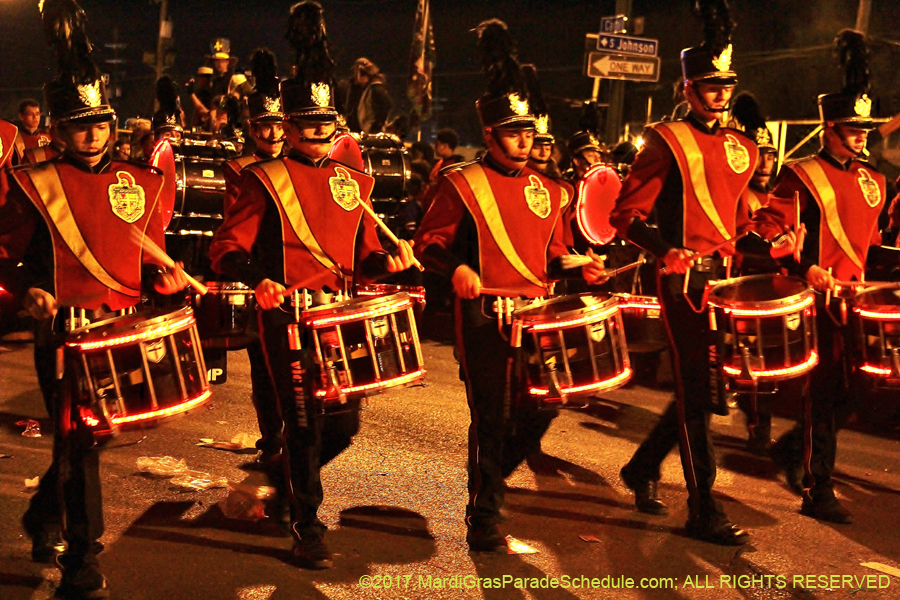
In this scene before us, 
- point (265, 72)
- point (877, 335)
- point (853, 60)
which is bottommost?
point (877, 335)

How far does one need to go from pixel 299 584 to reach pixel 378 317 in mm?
1261

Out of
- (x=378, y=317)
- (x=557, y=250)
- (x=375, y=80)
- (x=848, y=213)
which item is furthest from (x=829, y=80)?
(x=378, y=317)

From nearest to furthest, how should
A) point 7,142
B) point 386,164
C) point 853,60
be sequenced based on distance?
point 853,60 < point 7,142 < point 386,164

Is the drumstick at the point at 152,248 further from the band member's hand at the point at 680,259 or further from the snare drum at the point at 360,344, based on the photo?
the band member's hand at the point at 680,259

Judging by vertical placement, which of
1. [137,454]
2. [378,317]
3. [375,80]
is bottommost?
[137,454]

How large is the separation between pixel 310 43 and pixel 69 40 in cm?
123

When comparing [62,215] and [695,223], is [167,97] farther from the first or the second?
[695,223]

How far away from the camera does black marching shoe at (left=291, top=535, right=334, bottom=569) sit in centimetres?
510

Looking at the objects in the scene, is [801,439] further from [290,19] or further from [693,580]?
[290,19]

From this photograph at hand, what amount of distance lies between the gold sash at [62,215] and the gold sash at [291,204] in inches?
34.9

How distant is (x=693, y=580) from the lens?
16.7 feet

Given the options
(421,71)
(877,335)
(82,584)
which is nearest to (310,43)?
(82,584)

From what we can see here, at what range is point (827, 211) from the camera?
20.0ft

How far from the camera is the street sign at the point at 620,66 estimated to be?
13883 mm
